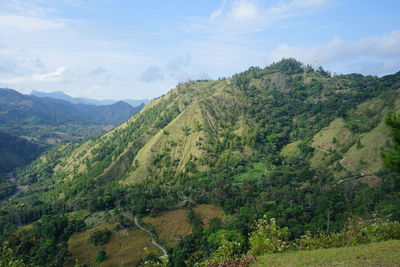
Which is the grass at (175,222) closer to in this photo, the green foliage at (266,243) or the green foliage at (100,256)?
the green foliage at (100,256)

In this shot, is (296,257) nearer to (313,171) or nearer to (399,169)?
(399,169)

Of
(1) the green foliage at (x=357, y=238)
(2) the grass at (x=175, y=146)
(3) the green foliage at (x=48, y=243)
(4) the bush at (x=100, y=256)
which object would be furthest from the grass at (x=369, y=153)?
(3) the green foliage at (x=48, y=243)

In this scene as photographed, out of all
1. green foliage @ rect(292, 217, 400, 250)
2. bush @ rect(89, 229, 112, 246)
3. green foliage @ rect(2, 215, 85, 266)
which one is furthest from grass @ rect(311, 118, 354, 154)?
green foliage @ rect(2, 215, 85, 266)

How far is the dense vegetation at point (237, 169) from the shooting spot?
212ft

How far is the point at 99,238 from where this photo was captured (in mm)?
64750

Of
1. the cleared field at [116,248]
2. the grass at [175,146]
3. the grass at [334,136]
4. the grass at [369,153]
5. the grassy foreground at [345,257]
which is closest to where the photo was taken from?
the grassy foreground at [345,257]

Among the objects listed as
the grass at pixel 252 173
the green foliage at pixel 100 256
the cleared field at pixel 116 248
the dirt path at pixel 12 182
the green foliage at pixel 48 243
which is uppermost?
the grass at pixel 252 173

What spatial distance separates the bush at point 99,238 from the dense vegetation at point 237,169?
7.55 metres

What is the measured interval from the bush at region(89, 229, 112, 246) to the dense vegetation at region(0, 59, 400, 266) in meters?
7.55

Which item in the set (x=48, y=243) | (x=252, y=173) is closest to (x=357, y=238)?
(x=48, y=243)

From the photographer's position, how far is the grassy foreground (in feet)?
69.4

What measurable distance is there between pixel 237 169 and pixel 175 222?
4186 centimetres

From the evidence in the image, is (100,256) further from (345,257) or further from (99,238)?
(345,257)

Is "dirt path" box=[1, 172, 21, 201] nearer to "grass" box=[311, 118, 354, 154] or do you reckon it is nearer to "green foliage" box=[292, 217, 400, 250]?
"grass" box=[311, 118, 354, 154]
